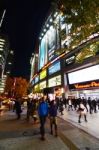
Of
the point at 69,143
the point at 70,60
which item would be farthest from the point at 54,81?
the point at 69,143

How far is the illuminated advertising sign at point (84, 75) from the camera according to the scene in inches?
1762

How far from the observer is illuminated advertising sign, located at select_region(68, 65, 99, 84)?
44.8 meters

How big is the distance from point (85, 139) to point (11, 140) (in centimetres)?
338

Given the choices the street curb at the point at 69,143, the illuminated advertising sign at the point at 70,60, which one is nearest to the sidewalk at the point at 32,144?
the street curb at the point at 69,143

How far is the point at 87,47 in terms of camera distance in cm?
1082

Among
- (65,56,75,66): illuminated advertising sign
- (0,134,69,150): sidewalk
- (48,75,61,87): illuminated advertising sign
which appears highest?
(65,56,75,66): illuminated advertising sign

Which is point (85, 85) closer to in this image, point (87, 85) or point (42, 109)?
point (87, 85)

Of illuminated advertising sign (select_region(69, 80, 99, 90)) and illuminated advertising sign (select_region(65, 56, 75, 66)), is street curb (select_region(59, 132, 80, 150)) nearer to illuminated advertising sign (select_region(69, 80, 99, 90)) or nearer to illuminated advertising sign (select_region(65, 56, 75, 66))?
illuminated advertising sign (select_region(69, 80, 99, 90))

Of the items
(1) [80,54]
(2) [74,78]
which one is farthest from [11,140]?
(2) [74,78]

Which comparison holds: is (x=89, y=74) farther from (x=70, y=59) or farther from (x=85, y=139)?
(x=85, y=139)

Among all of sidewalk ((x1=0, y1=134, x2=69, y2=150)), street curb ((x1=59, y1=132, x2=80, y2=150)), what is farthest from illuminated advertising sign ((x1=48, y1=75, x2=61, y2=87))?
sidewalk ((x1=0, y1=134, x2=69, y2=150))

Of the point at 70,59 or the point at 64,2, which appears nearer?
the point at 64,2

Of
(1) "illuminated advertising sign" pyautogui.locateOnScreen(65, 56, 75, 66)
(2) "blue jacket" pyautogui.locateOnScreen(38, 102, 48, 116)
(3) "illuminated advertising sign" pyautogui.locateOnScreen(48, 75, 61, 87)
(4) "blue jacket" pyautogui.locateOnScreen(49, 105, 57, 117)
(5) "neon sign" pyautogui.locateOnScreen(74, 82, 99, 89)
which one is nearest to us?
(2) "blue jacket" pyautogui.locateOnScreen(38, 102, 48, 116)

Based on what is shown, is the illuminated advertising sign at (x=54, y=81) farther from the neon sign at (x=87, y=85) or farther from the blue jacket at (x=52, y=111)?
the blue jacket at (x=52, y=111)
